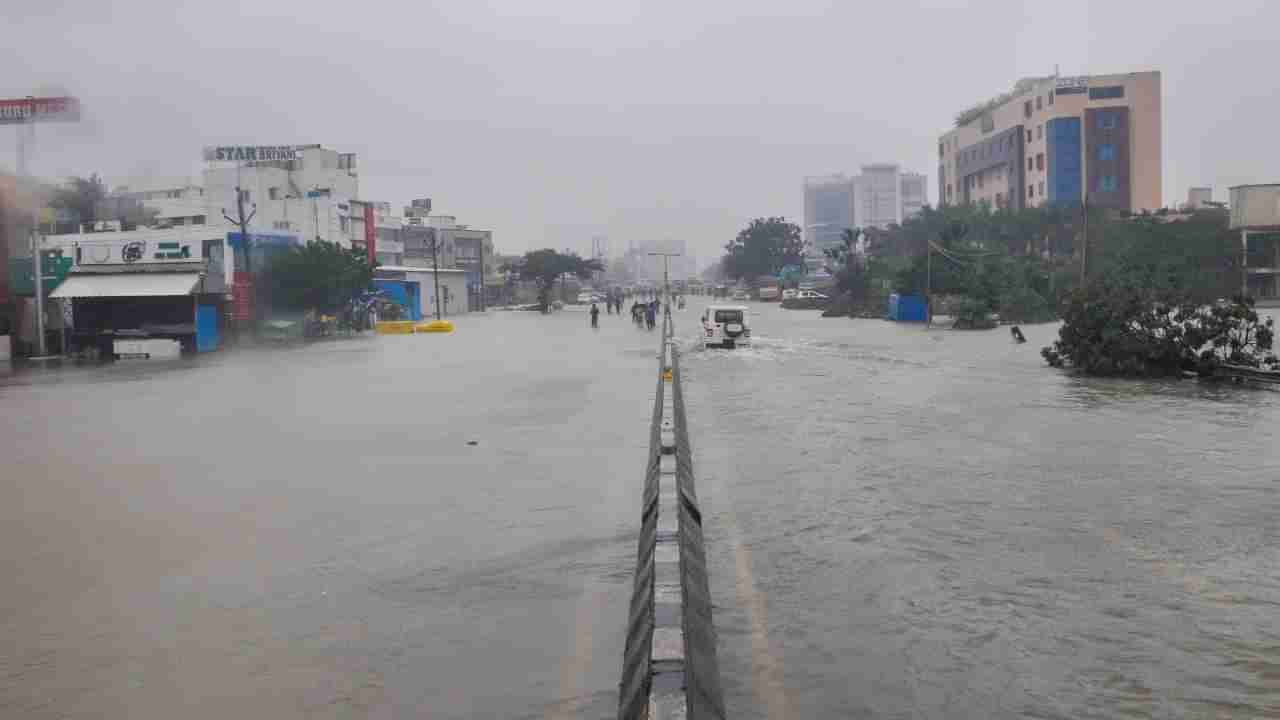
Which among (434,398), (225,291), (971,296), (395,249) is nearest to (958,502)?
(434,398)

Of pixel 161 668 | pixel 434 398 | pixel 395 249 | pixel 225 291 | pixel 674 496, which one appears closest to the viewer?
pixel 161 668

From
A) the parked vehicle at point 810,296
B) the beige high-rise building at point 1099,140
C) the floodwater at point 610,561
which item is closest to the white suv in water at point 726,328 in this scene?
the floodwater at point 610,561

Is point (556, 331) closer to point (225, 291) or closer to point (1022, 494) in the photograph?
point (225, 291)

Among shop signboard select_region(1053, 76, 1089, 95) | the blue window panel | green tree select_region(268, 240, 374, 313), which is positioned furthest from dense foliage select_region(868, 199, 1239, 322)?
green tree select_region(268, 240, 374, 313)

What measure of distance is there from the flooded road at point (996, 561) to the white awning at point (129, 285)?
3668 centimetres

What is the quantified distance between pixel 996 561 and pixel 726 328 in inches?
1427

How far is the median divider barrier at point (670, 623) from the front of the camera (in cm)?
537

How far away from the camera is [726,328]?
148 ft

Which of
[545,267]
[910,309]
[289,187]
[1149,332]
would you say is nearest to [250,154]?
[289,187]

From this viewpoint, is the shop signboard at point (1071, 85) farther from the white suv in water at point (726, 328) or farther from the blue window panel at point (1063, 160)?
the white suv in water at point (726, 328)

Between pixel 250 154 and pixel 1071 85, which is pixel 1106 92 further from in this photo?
pixel 250 154

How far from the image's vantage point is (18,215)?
44.7 m

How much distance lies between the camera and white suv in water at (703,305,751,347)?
4508 centimetres

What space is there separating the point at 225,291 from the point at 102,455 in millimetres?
39799
